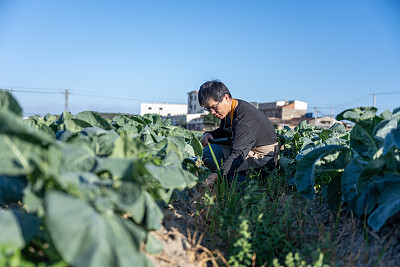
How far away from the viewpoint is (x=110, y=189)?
146cm

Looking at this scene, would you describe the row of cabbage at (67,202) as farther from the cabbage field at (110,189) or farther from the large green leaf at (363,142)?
the large green leaf at (363,142)

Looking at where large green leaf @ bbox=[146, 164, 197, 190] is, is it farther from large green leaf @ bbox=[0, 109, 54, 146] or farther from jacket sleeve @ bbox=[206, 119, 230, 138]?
jacket sleeve @ bbox=[206, 119, 230, 138]

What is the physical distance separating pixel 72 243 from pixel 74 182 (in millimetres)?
282

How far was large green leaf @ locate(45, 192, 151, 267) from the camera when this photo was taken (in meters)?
1.19

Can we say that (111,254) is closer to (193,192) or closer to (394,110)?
(193,192)

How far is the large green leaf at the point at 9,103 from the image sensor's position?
1.58 m

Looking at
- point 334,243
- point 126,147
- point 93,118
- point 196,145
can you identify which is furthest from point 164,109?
point 334,243

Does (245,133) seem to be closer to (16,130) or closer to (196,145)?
(196,145)

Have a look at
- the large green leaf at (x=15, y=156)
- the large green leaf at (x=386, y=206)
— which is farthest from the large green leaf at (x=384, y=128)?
the large green leaf at (x=15, y=156)

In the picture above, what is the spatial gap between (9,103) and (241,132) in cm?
247

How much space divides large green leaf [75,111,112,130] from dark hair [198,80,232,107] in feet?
5.24

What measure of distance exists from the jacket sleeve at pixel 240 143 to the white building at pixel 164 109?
66.3 metres

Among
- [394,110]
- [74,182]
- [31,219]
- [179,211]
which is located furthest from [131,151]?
[394,110]

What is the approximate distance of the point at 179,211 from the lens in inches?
97.2
